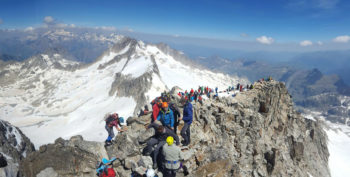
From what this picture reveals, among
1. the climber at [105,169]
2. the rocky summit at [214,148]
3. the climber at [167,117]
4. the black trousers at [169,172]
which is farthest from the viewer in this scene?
the climber at [167,117]

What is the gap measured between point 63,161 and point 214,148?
1330cm

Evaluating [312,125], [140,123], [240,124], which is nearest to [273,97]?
[240,124]

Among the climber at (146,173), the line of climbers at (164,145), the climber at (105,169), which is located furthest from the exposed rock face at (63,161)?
the climber at (146,173)

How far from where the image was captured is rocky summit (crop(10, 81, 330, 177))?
51.9 ft

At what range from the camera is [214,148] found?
745 inches

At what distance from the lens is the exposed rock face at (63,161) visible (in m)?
15.5

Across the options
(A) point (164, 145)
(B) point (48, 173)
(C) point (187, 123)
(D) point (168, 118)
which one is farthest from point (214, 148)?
(B) point (48, 173)

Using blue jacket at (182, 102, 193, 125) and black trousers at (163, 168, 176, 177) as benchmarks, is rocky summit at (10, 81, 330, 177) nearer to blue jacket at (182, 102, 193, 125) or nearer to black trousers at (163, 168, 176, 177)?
black trousers at (163, 168, 176, 177)

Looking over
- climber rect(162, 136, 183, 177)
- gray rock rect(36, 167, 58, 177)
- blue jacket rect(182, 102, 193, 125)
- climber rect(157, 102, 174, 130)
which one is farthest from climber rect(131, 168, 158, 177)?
gray rock rect(36, 167, 58, 177)

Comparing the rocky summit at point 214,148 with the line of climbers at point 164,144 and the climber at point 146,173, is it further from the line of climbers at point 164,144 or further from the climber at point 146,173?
the line of climbers at point 164,144

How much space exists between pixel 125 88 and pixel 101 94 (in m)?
35.6

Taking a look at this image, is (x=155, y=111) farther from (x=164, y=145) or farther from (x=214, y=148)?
(x=214, y=148)

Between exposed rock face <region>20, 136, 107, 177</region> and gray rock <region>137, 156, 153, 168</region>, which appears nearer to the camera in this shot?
gray rock <region>137, 156, 153, 168</region>

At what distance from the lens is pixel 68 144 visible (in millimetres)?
17734
